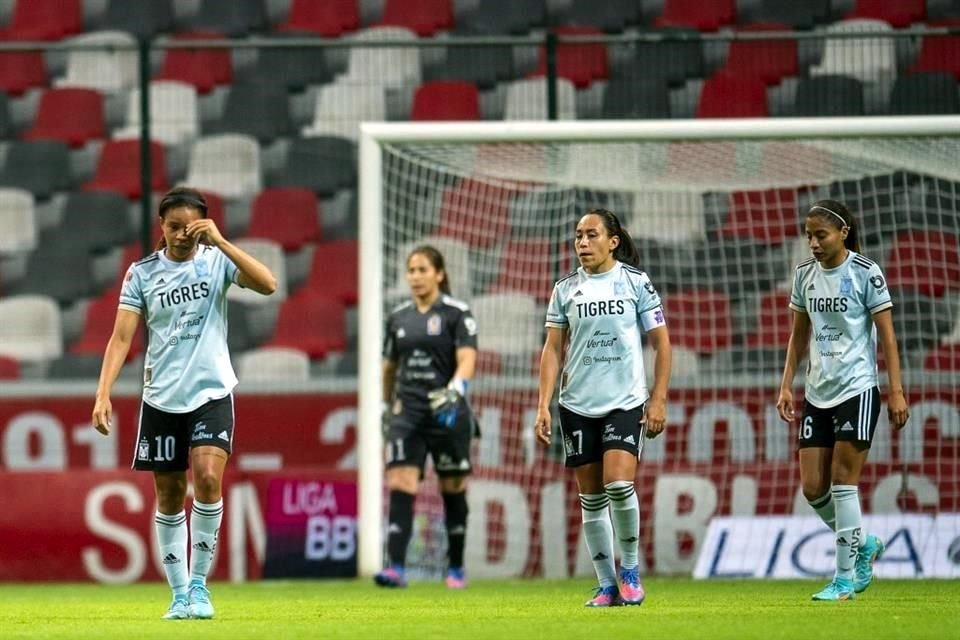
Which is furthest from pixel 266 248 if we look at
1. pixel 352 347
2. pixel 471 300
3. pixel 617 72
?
pixel 617 72

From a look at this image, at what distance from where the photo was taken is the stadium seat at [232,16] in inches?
635

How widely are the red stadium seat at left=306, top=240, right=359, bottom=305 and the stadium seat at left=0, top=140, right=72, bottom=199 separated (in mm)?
2265

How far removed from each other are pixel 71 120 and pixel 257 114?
1673mm

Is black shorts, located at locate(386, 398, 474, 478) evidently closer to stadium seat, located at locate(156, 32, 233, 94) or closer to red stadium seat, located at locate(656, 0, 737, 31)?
stadium seat, located at locate(156, 32, 233, 94)

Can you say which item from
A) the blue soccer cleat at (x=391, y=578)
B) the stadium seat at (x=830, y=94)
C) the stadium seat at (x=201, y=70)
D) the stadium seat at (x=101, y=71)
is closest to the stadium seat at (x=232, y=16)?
the stadium seat at (x=101, y=71)

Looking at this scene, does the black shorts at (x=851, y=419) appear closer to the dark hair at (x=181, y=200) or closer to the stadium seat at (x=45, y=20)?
the dark hair at (x=181, y=200)

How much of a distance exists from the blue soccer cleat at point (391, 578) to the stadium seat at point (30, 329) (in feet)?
14.4

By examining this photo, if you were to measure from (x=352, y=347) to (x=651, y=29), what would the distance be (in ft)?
12.4

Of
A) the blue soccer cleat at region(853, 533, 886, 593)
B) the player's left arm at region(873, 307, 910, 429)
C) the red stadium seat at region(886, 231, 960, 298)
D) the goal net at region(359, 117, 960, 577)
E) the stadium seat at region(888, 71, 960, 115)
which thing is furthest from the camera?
the stadium seat at region(888, 71, 960, 115)

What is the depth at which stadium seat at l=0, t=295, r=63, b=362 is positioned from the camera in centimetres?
1426

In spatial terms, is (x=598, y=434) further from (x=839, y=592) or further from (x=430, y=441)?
(x=430, y=441)

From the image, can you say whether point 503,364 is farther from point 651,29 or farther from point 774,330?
point 651,29

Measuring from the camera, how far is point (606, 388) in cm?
A: 826

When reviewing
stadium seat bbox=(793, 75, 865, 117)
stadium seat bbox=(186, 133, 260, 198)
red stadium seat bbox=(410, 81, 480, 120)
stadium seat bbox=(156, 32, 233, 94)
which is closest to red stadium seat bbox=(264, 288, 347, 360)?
stadium seat bbox=(186, 133, 260, 198)
